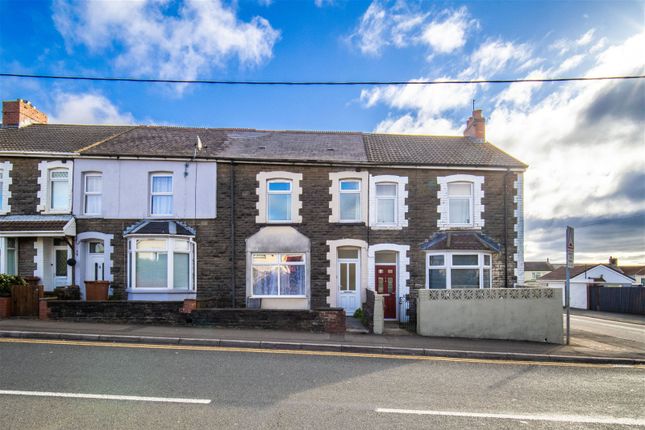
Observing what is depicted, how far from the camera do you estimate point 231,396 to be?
20.0ft

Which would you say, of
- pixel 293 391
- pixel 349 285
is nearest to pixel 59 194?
pixel 349 285

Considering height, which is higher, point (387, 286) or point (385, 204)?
point (385, 204)

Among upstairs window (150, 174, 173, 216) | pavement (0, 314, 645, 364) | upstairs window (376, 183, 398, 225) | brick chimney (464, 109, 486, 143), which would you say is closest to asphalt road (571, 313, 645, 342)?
pavement (0, 314, 645, 364)

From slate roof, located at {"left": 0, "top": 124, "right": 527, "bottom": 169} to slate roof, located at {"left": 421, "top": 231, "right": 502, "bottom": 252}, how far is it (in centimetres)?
271

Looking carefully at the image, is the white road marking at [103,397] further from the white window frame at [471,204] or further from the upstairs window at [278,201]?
the white window frame at [471,204]

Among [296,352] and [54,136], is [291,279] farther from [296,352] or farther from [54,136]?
[54,136]

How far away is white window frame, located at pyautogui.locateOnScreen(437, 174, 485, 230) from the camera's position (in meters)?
15.9

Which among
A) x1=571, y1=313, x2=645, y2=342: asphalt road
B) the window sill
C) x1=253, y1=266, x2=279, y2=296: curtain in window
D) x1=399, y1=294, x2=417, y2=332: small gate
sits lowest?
x1=571, y1=313, x2=645, y2=342: asphalt road

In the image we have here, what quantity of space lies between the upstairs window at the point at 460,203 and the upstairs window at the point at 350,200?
359 centimetres

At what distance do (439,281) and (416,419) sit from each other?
35.1 ft

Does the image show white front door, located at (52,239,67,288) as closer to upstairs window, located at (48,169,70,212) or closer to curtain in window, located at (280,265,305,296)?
upstairs window, located at (48,169,70,212)

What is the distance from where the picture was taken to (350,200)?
15.9 meters

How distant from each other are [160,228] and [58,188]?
4.37 m

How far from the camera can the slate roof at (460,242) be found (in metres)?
15.4
